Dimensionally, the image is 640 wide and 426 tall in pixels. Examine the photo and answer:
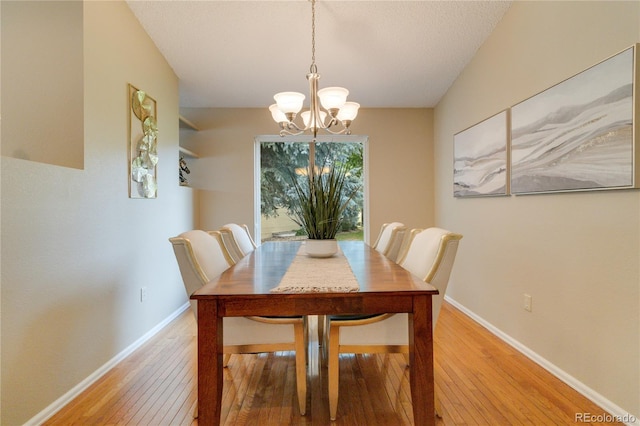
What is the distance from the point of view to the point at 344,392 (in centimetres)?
188

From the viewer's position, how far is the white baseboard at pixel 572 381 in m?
1.61

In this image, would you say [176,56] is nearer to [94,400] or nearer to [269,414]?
[94,400]

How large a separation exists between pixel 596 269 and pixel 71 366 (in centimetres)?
299

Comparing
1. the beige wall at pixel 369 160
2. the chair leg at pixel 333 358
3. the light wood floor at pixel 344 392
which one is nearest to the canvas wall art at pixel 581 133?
the light wood floor at pixel 344 392

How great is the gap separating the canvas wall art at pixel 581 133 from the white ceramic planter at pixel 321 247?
1466mm

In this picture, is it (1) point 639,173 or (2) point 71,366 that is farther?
(2) point 71,366

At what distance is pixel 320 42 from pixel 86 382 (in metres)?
3.12

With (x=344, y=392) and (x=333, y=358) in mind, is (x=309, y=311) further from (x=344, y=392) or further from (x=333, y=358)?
(x=344, y=392)

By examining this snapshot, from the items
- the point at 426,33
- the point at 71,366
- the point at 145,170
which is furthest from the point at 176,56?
the point at 71,366

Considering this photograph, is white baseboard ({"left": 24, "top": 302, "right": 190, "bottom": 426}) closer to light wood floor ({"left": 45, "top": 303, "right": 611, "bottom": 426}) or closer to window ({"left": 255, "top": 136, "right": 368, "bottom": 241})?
light wood floor ({"left": 45, "top": 303, "right": 611, "bottom": 426})

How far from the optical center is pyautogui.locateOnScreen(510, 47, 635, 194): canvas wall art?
1612mm

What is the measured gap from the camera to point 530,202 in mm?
2359

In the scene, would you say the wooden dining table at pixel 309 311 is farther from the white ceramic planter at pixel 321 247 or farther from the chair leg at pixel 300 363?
A: the white ceramic planter at pixel 321 247

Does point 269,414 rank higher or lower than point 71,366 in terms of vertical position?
lower
